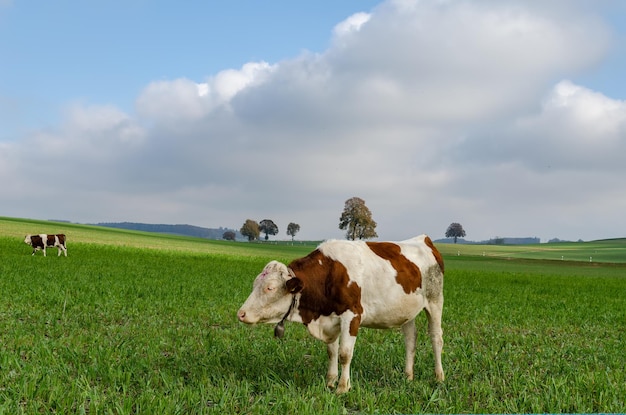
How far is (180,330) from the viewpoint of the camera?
11219 millimetres

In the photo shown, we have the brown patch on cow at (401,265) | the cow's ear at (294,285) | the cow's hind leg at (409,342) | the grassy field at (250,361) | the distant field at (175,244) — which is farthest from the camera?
the distant field at (175,244)

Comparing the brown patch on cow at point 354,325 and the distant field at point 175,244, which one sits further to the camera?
the distant field at point 175,244

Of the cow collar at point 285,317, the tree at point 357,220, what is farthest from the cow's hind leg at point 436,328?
the tree at point 357,220

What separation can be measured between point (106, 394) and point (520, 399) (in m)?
5.62

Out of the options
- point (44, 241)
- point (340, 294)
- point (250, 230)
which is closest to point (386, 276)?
point (340, 294)

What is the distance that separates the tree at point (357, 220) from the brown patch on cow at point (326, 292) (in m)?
102

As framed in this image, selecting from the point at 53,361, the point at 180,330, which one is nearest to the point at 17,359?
the point at 53,361

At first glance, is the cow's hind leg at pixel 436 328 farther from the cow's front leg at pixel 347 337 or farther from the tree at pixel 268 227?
the tree at pixel 268 227

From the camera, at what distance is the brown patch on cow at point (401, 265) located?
6938 millimetres

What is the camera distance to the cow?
6.24 meters

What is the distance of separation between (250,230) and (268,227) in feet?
47.0

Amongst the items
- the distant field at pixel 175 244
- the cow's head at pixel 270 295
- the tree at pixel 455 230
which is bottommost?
the distant field at pixel 175 244

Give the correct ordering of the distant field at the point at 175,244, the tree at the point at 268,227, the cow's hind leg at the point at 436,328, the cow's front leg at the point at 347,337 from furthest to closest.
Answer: the tree at the point at 268,227 → the distant field at the point at 175,244 → the cow's hind leg at the point at 436,328 → the cow's front leg at the point at 347,337

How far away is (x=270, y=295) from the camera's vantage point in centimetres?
621
